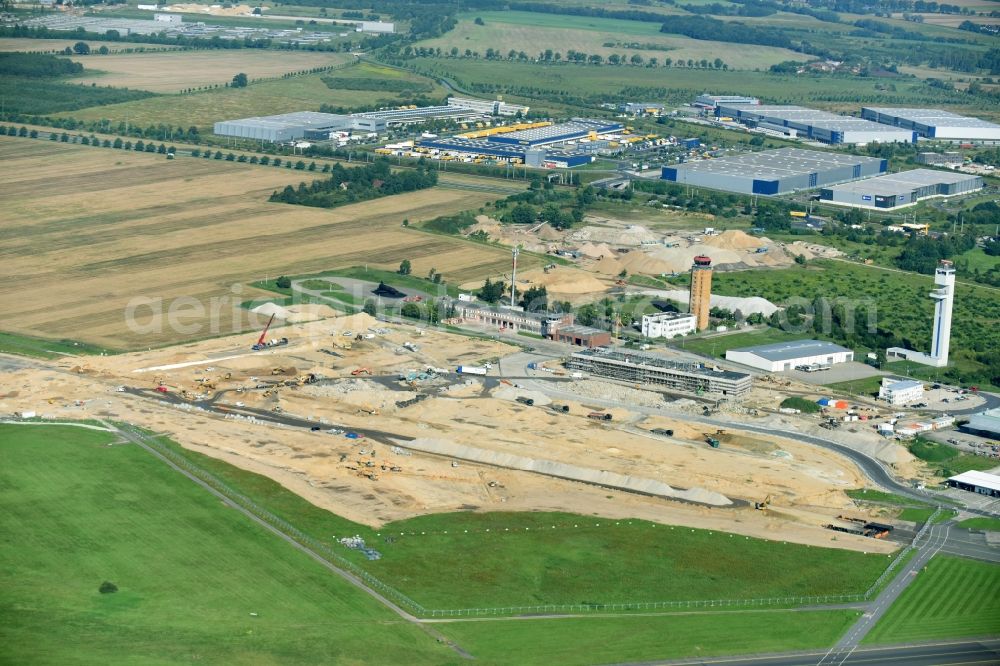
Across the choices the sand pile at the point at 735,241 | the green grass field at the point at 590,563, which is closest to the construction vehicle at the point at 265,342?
the green grass field at the point at 590,563

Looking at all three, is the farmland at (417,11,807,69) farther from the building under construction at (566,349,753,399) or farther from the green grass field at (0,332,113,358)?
the building under construction at (566,349,753,399)

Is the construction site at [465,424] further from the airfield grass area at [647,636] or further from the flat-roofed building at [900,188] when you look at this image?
the flat-roofed building at [900,188]

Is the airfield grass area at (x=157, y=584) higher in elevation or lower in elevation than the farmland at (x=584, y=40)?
lower

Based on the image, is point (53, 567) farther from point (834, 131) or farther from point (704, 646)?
point (834, 131)

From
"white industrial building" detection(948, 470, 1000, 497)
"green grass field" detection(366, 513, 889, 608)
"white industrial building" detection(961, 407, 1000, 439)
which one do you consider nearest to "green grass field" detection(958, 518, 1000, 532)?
"white industrial building" detection(948, 470, 1000, 497)

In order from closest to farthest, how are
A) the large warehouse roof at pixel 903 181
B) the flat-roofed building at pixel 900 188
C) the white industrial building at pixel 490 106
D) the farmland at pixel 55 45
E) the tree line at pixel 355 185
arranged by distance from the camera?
the tree line at pixel 355 185, the flat-roofed building at pixel 900 188, the large warehouse roof at pixel 903 181, the white industrial building at pixel 490 106, the farmland at pixel 55 45

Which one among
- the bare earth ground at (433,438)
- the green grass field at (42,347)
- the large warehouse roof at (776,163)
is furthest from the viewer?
the large warehouse roof at (776,163)

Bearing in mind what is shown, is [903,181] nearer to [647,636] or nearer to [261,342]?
[261,342]
